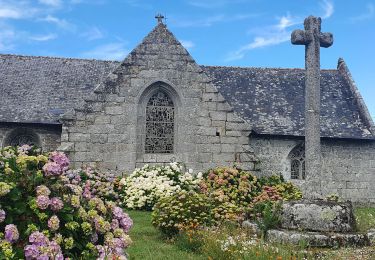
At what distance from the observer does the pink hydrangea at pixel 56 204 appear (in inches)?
183

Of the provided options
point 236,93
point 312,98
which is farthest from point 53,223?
point 236,93

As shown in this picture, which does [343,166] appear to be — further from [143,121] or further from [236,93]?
[143,121]

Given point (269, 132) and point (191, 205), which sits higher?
point (269, 132)

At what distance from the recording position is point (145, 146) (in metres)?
16.4

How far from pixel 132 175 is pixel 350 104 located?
10890mm

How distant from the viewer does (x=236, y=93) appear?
2050cm

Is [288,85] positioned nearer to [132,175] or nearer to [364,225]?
[132,175]

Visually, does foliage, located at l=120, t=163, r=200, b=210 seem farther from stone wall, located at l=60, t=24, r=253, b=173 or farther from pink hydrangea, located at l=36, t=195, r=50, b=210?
pink hydrangea, located at l=36, t=195, r=50, b=210

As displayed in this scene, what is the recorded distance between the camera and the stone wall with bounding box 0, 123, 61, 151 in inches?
722

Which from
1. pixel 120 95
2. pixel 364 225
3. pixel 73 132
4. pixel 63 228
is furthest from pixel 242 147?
pixel 63 228

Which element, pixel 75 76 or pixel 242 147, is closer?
pixel 242 147

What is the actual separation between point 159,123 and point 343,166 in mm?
8108

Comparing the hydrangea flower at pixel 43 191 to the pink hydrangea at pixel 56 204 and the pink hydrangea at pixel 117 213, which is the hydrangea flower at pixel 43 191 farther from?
the pink hydrangea at pixel 117 213

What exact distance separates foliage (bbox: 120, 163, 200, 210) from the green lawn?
2.52 meters
